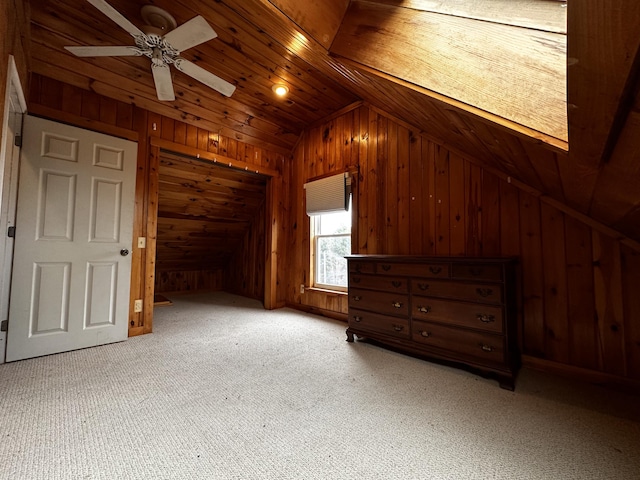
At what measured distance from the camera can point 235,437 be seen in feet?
4.08

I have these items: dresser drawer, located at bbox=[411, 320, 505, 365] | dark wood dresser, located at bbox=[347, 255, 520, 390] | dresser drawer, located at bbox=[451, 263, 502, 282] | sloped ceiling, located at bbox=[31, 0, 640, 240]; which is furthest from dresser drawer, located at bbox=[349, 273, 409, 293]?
sloped ceiling, located at bbox=[31, 0, 640, 240]

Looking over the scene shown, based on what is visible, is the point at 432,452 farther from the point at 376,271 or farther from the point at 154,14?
the point at 154,14

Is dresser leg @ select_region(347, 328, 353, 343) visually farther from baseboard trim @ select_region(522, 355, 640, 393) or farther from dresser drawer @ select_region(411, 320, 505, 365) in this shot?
baseboard trim @ select_region(522, 355, 640, 393)

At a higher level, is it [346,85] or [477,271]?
[346,85]

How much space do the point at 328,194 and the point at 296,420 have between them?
8.33ft

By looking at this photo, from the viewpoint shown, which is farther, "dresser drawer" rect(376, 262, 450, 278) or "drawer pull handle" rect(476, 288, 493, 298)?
"dresser drawer" rect(376, 262, 450, 278)

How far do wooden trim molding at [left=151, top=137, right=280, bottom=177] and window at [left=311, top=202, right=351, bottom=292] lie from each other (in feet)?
3.38

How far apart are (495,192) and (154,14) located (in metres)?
3.03

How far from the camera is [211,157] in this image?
3285 mm

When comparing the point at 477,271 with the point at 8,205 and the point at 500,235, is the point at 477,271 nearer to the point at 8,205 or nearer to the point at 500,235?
the point at 500,235

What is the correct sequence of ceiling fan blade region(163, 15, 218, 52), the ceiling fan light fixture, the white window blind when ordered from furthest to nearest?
the white window blind, the ceiling fan light fixture, ceiling fan blade region(163, 15, 218, 52)

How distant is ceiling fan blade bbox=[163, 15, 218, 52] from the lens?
1.63 metres

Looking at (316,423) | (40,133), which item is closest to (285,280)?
(316,423)

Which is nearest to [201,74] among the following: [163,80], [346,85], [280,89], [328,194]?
[163,80]
